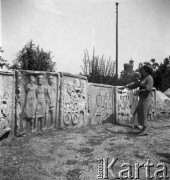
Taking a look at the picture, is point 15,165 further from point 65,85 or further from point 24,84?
point 65,85

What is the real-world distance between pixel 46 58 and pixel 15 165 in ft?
40.3

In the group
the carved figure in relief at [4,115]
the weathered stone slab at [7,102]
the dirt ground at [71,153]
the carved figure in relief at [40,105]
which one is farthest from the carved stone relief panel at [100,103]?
the carved figure in relief at [4,115]

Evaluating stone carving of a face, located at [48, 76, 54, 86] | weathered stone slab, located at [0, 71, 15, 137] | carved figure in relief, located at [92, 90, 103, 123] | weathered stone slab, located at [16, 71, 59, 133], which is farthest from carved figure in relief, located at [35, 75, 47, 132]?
carved figure in relief, located at [92, 90, 103, 123]

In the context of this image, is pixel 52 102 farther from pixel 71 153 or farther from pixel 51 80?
pixel 71 153

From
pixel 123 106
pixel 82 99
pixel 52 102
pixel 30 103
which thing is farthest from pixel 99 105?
pixel 30 103

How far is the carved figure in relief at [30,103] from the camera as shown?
475 cm

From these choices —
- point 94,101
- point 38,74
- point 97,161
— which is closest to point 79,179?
point 97,161

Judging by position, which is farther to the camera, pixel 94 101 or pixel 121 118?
pixel 121 118

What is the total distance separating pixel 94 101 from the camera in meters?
6.74

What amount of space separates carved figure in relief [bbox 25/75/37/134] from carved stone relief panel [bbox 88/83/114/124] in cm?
219

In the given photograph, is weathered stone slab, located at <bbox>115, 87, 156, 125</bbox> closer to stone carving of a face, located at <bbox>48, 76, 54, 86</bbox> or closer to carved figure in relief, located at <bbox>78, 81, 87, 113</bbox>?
carved figure in relief, located at <bbox>78, 81, 87, 113</bbox>

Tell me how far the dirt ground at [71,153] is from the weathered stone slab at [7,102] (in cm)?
34

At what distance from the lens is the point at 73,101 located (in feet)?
19.2

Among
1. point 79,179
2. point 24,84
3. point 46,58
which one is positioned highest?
point 46,58
